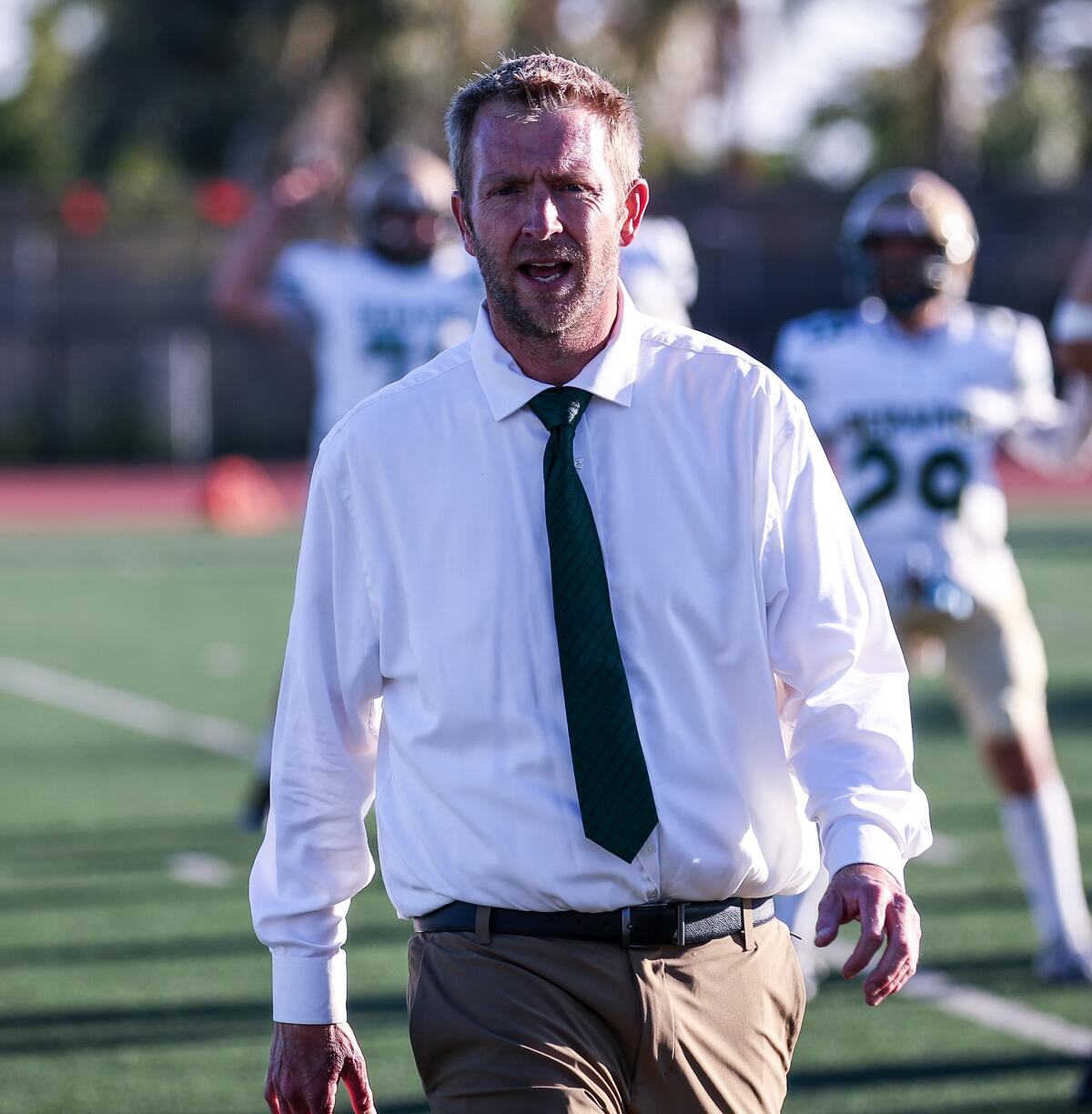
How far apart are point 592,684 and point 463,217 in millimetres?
742

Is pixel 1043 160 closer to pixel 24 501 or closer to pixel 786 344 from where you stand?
pixel 24 501

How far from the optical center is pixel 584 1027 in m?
3.04

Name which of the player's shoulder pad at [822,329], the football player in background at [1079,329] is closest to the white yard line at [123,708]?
the player's shoulder pad at [822,329]

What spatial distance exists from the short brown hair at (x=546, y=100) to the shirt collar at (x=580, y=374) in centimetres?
23

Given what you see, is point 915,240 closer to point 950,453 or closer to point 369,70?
point 950,453

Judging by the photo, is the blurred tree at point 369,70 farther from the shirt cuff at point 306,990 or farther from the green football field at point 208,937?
the shirt cuff at point 306,990

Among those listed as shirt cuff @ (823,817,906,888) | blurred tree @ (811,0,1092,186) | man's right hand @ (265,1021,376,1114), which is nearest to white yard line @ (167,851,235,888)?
man's right hand @ (265,1021,376,1114)

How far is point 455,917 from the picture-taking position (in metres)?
3.13

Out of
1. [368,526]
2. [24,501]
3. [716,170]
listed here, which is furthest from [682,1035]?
[716,170]

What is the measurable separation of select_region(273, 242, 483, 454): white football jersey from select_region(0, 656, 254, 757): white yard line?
2.95 metres

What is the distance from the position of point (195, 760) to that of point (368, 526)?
7238mm

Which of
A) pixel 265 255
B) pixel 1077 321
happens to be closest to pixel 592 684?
pixel 1077 321

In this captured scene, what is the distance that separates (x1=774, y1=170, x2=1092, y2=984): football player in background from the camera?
6.32m

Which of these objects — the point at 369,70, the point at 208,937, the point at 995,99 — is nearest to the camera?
the point at 208,937
